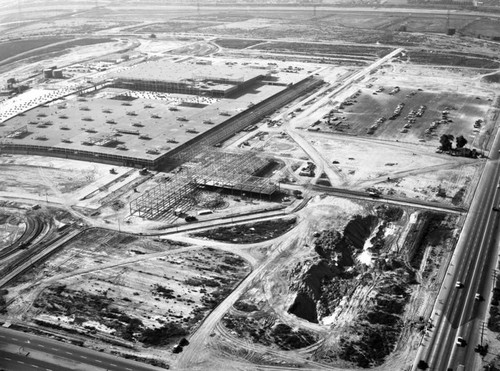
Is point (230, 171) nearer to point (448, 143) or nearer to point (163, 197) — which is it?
point (163, 197)

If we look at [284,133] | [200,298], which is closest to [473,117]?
[284,133]

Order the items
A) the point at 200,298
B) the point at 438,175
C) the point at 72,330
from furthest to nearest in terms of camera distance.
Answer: the point at 438,175 < the point at 200,298 < the point at 72,330

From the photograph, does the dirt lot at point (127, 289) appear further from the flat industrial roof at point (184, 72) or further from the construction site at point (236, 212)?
the flat industrial roof at point (184, 72)

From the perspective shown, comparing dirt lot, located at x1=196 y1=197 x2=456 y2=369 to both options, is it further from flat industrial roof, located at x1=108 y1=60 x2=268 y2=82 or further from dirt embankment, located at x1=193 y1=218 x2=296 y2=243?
flat industrial roof, located at x1=108 y1=60 x2=268 y2=82

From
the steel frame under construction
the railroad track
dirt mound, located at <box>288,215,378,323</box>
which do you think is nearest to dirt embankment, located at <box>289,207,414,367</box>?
dirt mound, located at <box>288,215,378,323</box>

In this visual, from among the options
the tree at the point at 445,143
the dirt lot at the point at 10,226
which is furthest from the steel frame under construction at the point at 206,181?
the tree at the point at 445,143

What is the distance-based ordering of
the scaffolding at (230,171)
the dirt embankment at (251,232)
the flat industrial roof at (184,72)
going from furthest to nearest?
the flat industrial roof at (184,72) < the scaffolding at (230,171) < the dirt embankment at (251,232)

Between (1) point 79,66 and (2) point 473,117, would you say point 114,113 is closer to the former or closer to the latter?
(1) point 79,66
